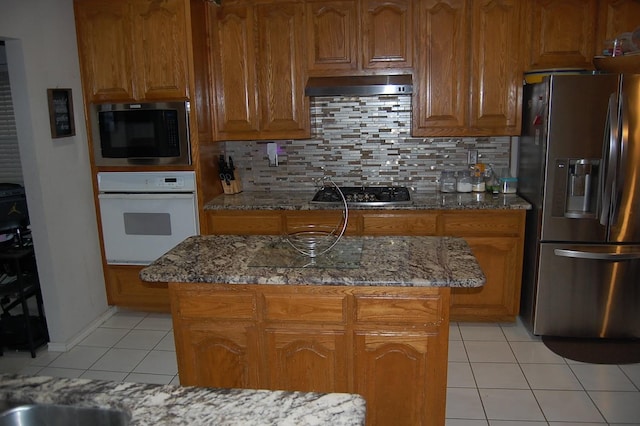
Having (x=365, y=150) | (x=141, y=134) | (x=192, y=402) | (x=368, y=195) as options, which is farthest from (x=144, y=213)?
(x=192, y=402)

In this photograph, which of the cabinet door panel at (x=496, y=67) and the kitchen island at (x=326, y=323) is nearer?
the kitchen island at (x=326, y=323)

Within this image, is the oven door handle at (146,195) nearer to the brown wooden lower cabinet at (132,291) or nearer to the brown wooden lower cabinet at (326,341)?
the brown wooden lower cabinet at (132,291)

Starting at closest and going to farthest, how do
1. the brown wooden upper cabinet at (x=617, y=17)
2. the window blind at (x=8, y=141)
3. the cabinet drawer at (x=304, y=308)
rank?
1. the cabinet drawer at (x=304, y=308)
2. the brown wooden upper cabinet at (x=617, y=17)
3. the window blind at (x=8, y=141)

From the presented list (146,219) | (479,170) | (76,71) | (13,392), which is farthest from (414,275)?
(76,71)

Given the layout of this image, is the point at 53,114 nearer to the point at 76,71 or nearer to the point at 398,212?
the point at 76,71

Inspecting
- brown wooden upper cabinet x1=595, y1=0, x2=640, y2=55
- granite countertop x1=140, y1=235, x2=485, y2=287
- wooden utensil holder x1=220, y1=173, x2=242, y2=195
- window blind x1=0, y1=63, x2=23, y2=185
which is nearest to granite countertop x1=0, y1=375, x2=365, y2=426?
granite countertop x1=140, y1=235, x2=485, y2=287

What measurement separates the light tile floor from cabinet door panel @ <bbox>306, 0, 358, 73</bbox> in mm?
2057

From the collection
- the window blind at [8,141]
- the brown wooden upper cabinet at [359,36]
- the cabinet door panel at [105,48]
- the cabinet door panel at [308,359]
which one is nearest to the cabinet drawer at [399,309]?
the cabinet door panel at [308,359]

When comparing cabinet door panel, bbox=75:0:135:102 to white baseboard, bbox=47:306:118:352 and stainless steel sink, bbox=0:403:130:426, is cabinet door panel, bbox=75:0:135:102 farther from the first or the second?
stainless steel sink, bbox=0:403:130:426


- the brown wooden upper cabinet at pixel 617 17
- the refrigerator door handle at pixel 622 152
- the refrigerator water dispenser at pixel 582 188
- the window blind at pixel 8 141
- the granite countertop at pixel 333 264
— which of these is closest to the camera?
the granite countertop at pixel 333 264

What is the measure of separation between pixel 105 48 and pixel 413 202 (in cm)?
240

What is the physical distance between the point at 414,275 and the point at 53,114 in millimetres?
2603

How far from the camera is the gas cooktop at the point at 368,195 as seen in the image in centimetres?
361

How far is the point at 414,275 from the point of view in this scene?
6.41ft
